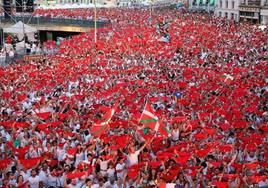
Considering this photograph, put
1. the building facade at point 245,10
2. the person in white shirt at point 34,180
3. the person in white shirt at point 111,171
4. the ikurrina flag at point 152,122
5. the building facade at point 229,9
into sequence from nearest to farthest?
the person in white shirt at point 34,180, the person in white shirt at point 111,171, the ikurrina flag at point 152,122, the building facade at point 245,10, the building facade at point 229,9

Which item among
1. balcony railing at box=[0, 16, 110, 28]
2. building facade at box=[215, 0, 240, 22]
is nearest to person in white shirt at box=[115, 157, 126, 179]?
balcony railing at box=[0, 16, 110, 28]

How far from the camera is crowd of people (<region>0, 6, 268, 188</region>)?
38.2 feet

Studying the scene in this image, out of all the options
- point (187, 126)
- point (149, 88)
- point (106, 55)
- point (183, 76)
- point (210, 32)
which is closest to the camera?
point (187, 126)

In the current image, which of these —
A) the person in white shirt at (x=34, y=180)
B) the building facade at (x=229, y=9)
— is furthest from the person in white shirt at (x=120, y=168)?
the building facade at (x=229, y=9)

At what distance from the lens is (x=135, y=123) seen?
15.6m

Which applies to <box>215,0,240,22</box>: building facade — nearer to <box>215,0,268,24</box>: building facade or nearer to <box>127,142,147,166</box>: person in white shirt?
<box>215,0,268,24</box>: building facade

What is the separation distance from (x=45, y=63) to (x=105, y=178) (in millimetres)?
19785

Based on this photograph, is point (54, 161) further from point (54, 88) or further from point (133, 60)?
point (133, 60)

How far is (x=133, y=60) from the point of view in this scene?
29891 mm

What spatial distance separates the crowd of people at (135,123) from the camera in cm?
1163

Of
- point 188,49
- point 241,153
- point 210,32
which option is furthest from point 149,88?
point 210,32

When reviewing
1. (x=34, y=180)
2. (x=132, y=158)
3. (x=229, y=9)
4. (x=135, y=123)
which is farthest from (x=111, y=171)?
(x=229, y=9)

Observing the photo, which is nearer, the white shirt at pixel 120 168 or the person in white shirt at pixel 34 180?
the person in white shirt at pixel 34 180

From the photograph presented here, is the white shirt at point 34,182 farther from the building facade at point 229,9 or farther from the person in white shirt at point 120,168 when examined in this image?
the building facade at point 229,9
